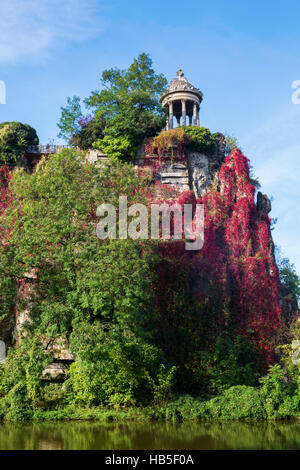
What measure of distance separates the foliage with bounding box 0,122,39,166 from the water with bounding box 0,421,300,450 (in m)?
16.9

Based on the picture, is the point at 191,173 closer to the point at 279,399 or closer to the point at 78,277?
the point at 78,277

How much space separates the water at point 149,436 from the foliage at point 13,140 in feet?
55.3

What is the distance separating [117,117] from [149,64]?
615 cm

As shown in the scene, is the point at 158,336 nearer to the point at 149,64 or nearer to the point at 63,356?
the point at 63,356

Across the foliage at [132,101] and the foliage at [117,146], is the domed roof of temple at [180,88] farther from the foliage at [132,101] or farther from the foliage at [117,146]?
the foliage at [117,146]

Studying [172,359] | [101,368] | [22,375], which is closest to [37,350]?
[22,375]

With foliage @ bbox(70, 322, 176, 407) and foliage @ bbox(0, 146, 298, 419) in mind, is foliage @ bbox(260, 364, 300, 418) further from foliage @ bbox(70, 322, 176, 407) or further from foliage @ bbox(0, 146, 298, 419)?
foliage @ bbox(70, 322, 176, 407)

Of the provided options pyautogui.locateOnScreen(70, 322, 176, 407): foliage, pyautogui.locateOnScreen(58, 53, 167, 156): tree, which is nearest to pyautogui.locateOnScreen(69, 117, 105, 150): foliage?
pyautogui.locateOnScreen(58, 53, 167, 156): tree

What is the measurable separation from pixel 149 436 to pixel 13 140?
813 inches

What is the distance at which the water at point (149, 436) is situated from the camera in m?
10.9

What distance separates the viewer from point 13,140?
27.3m

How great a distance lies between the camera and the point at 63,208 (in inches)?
681

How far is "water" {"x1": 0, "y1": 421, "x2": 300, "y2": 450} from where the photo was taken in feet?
35.6

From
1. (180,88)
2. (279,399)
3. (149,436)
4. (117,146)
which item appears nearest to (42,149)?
(117,146)
